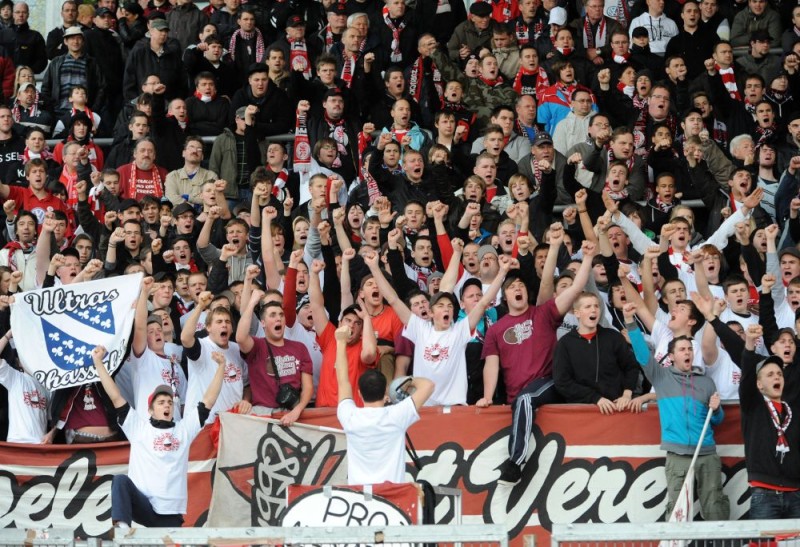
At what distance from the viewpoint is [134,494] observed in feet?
37.4

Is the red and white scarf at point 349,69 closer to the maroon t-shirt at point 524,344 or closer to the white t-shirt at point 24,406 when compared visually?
the maroon t-shirt at point 524,344

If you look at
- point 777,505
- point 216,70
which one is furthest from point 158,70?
point 777,505

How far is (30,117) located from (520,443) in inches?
382

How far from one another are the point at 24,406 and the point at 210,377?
5.31ft

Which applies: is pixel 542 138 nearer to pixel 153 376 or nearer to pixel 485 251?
pixel 485 251

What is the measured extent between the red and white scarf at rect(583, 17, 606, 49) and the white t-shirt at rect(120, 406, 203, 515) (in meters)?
9.10

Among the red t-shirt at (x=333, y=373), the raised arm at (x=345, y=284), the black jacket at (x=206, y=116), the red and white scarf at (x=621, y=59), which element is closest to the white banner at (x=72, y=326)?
the red t-shirt at (x=333, y=373)

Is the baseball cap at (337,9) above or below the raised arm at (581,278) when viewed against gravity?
above

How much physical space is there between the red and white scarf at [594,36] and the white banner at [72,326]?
7936mm

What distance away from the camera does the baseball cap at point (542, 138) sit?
51.6 feet

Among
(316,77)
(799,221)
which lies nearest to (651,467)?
(799,221)

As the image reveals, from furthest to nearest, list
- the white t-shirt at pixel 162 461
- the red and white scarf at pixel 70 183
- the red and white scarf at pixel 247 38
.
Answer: the red and white scarf at pixel 247 38
the red and white scarf at pixel 70 183
the white t-shirt at pixel 162 461

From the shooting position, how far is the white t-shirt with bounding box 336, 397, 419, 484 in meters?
9.95

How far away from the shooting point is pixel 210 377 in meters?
12.5
